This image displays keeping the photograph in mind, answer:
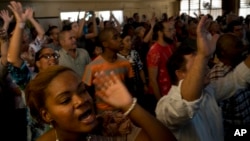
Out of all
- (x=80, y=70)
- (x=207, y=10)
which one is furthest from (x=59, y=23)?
(x=80, y=70)

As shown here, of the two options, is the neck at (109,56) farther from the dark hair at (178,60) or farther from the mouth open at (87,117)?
the mouth open at (87,117)

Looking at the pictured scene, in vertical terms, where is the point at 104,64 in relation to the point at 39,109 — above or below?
below

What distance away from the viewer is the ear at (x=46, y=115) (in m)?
1.50

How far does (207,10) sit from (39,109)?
14.6 meters

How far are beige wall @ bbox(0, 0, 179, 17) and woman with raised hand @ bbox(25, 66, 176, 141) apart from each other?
10830 millimetres

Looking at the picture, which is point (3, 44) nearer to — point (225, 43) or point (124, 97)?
point (225, 43)

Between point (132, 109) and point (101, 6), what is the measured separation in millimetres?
12916

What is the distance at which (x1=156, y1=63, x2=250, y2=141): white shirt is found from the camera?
1.78m

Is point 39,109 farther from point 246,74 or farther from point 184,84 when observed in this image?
point 246,74

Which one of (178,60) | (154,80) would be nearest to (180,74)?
(178,60)

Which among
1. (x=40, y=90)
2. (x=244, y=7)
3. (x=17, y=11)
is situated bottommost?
(x=244, y=7)

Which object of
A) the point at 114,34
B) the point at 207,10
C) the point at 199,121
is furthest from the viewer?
the point at 207,10

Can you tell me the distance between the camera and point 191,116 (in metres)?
1.78

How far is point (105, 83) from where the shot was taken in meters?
1.50
